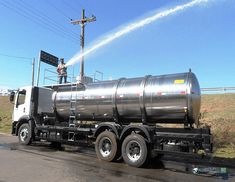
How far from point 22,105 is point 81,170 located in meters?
8.01

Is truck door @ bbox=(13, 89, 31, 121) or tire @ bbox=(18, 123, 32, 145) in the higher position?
truck door @ bbox=(13, 89, 31, 121)

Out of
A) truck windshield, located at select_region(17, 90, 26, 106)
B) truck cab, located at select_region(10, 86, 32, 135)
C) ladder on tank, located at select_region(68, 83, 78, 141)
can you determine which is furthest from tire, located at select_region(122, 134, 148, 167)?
truck windshield, located at select_region(17, 90, 26, 106)

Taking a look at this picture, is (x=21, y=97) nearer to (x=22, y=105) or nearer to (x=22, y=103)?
(x=22, y=103)

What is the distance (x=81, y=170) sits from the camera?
32.0 ft

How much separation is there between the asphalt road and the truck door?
14.1ft

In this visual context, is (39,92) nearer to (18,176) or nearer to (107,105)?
(107,105)

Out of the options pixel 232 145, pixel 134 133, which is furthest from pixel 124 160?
pixel 232 145

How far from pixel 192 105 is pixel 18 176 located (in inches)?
223

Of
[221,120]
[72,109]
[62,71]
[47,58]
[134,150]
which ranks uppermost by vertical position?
[47,58]

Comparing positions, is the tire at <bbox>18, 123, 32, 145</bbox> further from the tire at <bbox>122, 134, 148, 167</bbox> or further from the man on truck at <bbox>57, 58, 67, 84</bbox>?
the tire at <bbox>122, 134, 148, 167</bbox>

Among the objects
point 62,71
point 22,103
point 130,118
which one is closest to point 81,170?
point 130,118

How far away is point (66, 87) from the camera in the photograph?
1490 cm

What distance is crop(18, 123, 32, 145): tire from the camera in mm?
15770

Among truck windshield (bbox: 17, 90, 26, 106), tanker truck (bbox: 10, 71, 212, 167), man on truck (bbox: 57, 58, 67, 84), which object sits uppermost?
man on truck (bbox: 57, 58, 67, 84)
